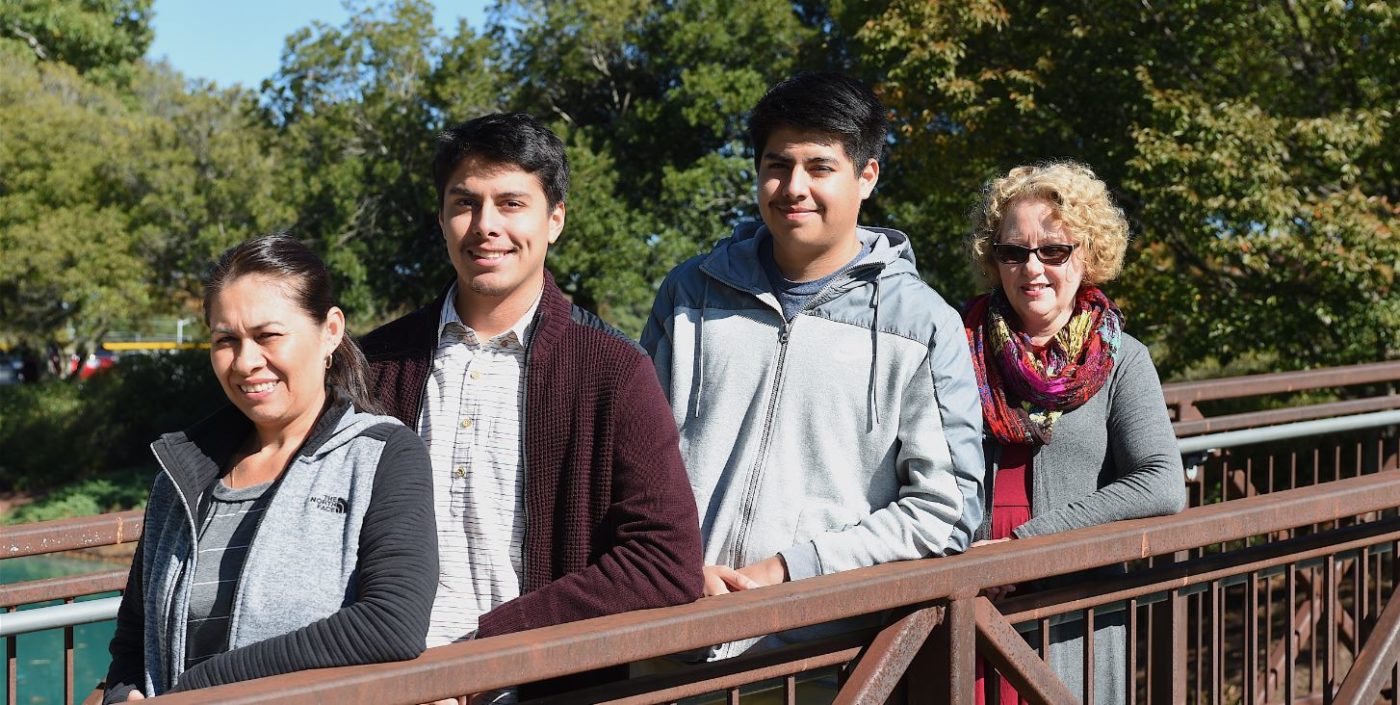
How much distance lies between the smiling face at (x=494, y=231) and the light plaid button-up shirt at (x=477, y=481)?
83 millimetres

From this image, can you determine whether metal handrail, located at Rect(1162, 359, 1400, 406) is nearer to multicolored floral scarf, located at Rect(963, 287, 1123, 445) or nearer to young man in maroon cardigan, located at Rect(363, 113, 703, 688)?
multicolored floral scarf, located at Rect(963, 287, 1123, 445)

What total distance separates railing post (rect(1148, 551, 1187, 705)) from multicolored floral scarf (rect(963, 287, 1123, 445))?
16.3 inches

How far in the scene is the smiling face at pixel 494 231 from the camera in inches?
85.7

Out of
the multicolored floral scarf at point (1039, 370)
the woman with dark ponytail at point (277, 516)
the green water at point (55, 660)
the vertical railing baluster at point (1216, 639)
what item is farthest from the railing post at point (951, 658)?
the green water at point (55, 660)

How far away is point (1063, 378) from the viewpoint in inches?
106

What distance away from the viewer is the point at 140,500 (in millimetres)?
23219

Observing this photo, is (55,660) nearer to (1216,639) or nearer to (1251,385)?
(1251,385)

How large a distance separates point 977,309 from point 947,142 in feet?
38.7

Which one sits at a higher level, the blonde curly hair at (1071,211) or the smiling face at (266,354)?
the blonde curly hair at (1071,211)

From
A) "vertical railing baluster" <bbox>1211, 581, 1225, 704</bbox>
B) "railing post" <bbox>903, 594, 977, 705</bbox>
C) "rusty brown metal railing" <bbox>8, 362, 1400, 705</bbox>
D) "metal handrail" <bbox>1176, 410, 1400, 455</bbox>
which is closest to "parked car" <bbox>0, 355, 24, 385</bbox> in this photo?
"metal handrail" <bbox>1176, 410, 1400, 455</bbox>

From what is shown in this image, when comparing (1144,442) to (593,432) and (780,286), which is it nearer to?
(780,286)

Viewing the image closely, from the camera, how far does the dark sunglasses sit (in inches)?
109

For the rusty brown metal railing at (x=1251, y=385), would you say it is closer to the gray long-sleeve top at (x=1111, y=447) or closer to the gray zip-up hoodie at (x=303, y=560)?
the gray long-sleeve top at (x=1111, y=447)

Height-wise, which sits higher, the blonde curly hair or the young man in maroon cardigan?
the blonde curly hair
